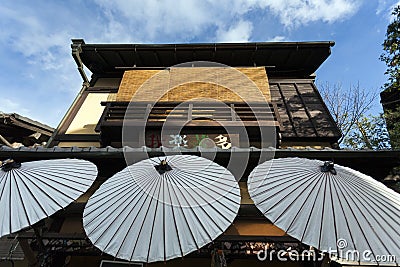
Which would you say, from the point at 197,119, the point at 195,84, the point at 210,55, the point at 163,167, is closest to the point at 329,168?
the point at 163,167

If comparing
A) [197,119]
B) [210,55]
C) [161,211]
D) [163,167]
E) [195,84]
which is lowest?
[161,211]

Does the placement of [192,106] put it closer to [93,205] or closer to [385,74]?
[93,205]

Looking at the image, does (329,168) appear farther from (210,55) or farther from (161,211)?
(210,55)

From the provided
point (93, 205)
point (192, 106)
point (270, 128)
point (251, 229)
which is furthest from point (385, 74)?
point (93, 205)

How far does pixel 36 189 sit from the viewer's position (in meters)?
2.60

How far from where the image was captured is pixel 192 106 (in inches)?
220

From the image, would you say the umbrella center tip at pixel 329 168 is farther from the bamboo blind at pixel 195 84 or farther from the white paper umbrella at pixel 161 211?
the bamboo blind at pixel 195 84

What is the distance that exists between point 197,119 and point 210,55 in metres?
3.23

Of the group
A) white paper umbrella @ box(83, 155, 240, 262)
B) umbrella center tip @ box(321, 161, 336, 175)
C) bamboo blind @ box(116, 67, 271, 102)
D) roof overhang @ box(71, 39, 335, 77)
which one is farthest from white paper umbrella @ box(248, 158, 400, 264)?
roof overhang @ box(71, 39, 335, 77)

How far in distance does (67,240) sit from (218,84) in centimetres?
490

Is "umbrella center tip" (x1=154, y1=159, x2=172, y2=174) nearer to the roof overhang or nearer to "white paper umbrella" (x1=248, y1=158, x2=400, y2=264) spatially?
"white paper umbrella" (x1=248, y1=158, x2=400, y2=264)

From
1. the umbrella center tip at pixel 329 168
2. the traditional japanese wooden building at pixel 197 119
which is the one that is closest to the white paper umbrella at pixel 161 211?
the traditional japanese wooden building at pixel 197 119

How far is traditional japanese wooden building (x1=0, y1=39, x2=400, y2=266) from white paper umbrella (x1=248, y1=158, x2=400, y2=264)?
0.90 meters

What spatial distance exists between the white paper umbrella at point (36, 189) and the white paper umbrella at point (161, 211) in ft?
0.94
